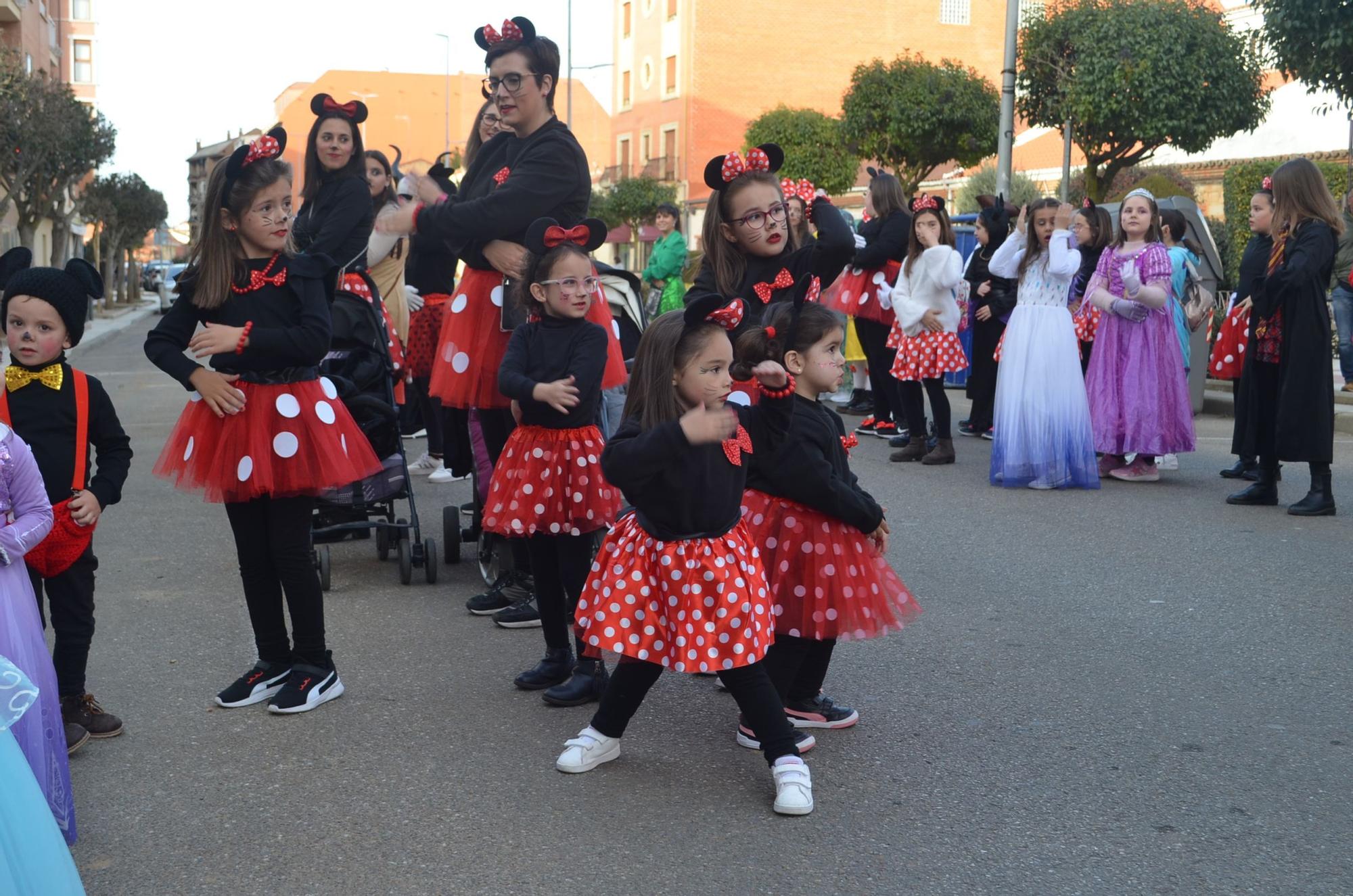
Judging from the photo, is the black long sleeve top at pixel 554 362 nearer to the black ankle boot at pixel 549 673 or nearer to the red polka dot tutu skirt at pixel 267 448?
the red polka dot tutu skirt at pixel 267 448

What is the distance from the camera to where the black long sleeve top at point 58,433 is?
4105 mm

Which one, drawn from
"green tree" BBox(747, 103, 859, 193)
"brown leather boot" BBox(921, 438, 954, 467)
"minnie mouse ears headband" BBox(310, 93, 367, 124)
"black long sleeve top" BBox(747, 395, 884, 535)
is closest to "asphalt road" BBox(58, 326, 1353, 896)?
"black long sleeve top" BBox(747, 395, 884, 535)

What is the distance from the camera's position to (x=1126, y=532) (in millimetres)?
7824

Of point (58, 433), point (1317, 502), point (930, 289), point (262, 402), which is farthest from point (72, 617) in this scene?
point (930, 289)

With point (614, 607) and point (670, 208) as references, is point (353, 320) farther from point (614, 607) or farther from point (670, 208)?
point (670, 208)

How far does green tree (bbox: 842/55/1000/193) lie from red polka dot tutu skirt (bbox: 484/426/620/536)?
37.2m

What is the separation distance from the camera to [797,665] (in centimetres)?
436

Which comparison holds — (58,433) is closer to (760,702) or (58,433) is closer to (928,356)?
(760,702)

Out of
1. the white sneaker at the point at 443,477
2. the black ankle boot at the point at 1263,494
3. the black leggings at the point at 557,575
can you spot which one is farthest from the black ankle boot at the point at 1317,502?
the white sneaker at the point at 443,477

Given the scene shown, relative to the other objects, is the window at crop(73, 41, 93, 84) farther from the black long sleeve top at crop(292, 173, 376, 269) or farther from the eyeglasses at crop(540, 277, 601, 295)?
the eyeglasses at crop(540, 277, 601, 295)

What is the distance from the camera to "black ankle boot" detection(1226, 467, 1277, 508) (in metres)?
8.60

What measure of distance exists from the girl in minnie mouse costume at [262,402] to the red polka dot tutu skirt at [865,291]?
7.01 m

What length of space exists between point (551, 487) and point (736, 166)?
1348 millimetres

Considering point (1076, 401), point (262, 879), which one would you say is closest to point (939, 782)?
point (262, 879)
